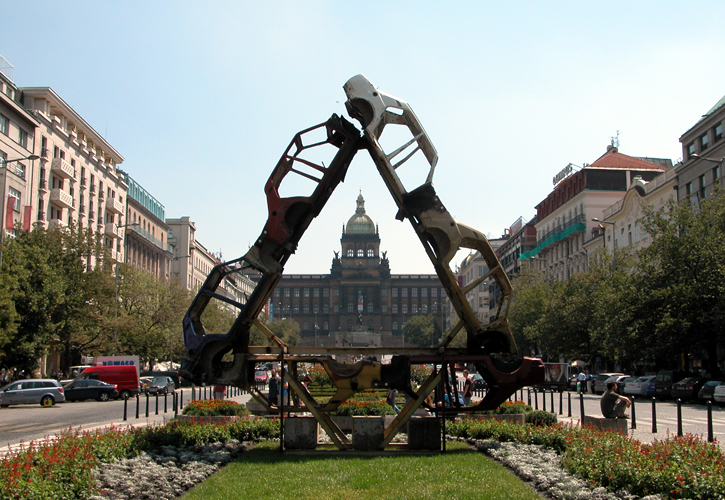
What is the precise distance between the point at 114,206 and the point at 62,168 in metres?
15.1

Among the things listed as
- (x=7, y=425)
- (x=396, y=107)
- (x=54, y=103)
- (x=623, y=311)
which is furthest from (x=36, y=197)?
(x=396, y=107)

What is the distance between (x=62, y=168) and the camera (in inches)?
2453

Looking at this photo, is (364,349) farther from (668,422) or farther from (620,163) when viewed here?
(620,163)

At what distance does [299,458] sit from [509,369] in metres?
4.11

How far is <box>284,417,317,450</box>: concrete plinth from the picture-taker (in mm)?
14391

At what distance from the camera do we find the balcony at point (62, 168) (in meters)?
61.8

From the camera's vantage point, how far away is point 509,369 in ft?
47.0

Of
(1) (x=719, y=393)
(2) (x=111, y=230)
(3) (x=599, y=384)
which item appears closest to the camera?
(1) (x=719, y=393)

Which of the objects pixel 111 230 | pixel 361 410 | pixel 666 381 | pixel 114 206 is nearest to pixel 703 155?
pixel 666 381

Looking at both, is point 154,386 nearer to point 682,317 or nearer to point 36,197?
point 36,197

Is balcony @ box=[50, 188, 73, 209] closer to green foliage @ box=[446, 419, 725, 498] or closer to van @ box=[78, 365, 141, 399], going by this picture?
van @ box=[78, 365, 141, 399]

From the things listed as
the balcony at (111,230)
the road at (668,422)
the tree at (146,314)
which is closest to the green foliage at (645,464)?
the road at (668,422)

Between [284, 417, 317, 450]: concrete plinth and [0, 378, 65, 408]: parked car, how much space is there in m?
27.4

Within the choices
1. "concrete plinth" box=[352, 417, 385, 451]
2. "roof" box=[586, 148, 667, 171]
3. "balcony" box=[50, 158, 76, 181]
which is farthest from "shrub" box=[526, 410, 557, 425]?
"roof" box=[586, 148, 667, 171]
